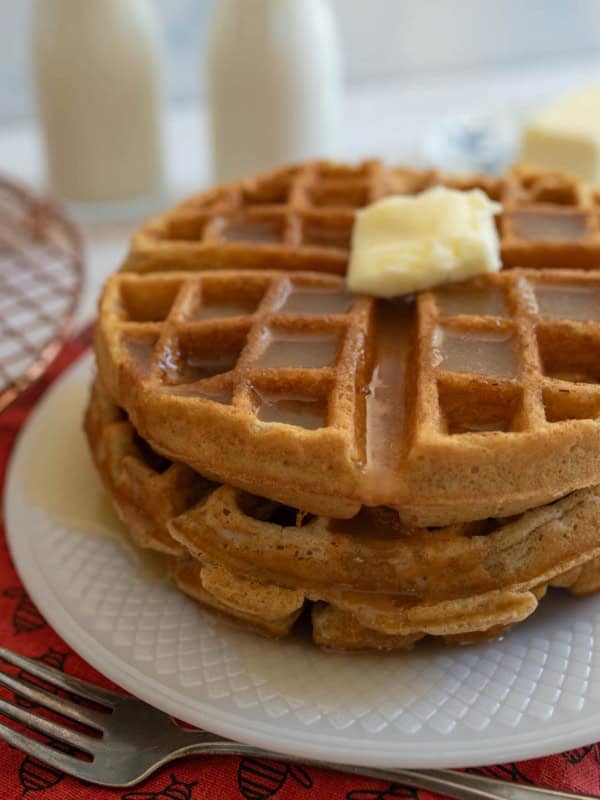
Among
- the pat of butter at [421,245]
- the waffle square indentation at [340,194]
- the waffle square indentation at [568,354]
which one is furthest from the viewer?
the waffle square indentation at [340,194]

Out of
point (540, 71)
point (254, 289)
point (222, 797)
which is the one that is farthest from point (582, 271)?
point (540, 71)

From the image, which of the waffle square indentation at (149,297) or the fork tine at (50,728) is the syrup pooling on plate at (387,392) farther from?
the fork tine at (50,728)

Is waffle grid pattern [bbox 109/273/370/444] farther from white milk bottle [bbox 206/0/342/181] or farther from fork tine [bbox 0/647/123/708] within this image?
white milk bottle [bbox 206/0/342/181]

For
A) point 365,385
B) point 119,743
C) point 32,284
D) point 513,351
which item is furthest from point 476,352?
point 32,284

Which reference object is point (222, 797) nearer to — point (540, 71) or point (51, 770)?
point (51, 770)

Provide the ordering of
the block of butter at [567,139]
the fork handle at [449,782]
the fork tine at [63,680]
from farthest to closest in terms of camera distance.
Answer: the block of butter at [567,139]
the fork tine at [63,680]
the fork handle at [449,782]

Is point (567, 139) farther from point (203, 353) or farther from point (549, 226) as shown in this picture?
point (203, 353)

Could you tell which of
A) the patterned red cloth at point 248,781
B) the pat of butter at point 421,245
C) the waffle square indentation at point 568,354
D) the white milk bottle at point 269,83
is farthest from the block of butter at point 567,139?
the patterned red cloth at point 248,781

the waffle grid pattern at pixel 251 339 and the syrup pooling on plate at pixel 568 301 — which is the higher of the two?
the syrup pooling on plate at pixel 568 301

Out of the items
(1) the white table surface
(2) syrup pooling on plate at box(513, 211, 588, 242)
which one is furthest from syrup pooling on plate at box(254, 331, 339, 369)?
(1) the white table surface
